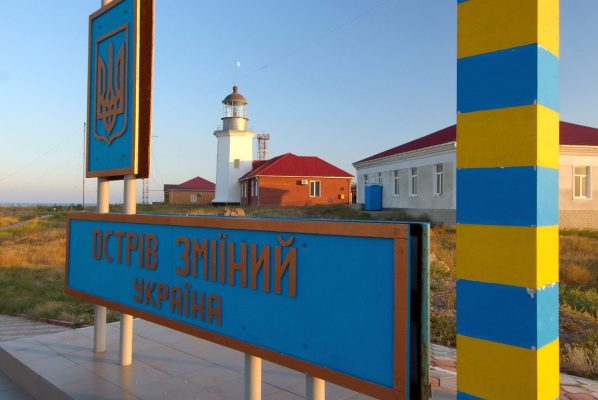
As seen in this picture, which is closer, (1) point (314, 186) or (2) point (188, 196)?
(1) point (314, 186)

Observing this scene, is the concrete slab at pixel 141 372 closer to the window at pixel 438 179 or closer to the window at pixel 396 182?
the window at pixel 438 179

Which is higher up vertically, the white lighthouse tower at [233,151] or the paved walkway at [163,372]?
the white lighthouse tower at [233,151]

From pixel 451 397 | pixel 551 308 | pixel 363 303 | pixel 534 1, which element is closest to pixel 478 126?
pixel 534 1

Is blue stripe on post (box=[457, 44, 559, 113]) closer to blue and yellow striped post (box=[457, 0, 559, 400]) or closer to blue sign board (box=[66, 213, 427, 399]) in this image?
blue and yellow striped post (box=[457, 0, 559, 400])

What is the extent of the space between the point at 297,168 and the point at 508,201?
35.3 metres

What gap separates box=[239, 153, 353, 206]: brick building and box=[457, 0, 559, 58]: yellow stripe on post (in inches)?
1315

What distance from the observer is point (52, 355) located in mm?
4703

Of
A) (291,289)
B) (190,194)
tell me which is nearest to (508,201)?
(291,289)

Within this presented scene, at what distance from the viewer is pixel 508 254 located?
1780 mm

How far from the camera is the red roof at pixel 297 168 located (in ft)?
118

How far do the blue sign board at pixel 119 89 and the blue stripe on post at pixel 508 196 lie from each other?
311 centimetres

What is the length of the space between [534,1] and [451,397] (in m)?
2.89

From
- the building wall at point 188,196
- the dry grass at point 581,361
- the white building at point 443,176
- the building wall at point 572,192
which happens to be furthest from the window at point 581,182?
the building wall at point 188,196

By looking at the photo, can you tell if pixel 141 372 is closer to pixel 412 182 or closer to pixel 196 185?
pixel 412 182
